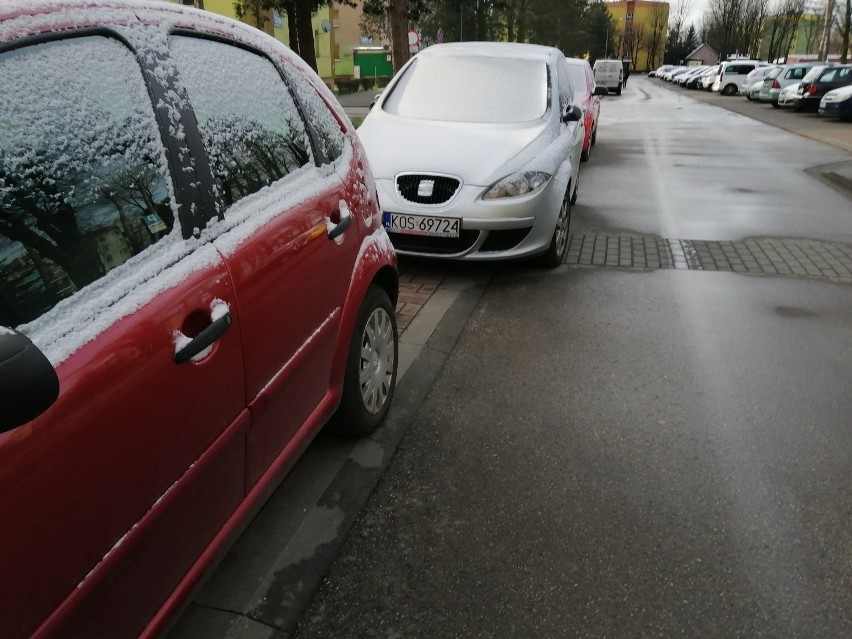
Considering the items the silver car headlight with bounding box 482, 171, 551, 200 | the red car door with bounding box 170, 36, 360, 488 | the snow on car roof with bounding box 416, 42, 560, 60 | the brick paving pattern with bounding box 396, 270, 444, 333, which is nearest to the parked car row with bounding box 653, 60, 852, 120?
the snow on car roof with bounding box 416, 42, 560, 60

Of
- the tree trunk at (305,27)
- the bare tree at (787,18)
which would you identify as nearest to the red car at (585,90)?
the tree trunk at (305,27)

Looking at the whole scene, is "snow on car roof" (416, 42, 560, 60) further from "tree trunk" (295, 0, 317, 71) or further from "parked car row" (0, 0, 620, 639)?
"tree trunk" (295, 0, 317, 71)

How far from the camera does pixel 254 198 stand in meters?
2.31

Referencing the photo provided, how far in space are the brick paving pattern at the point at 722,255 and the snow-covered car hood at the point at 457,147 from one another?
1130 millimetres

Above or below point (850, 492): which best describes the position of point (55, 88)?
above

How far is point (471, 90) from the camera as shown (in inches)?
265

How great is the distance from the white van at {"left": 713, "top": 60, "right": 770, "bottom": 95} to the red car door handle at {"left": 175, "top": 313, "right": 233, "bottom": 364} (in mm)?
43965

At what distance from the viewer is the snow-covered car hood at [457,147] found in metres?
5.54

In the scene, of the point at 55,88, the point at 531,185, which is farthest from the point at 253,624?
the point at 531,185

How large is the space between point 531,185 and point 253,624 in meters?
4.02

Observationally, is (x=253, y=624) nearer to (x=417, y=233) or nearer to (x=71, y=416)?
(x=71, y=416)

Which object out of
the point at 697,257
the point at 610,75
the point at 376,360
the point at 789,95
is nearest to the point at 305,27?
the point at 789,95

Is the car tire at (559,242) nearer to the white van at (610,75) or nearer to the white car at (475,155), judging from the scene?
the white car at (475,155)

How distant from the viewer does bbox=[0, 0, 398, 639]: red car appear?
1.40m
